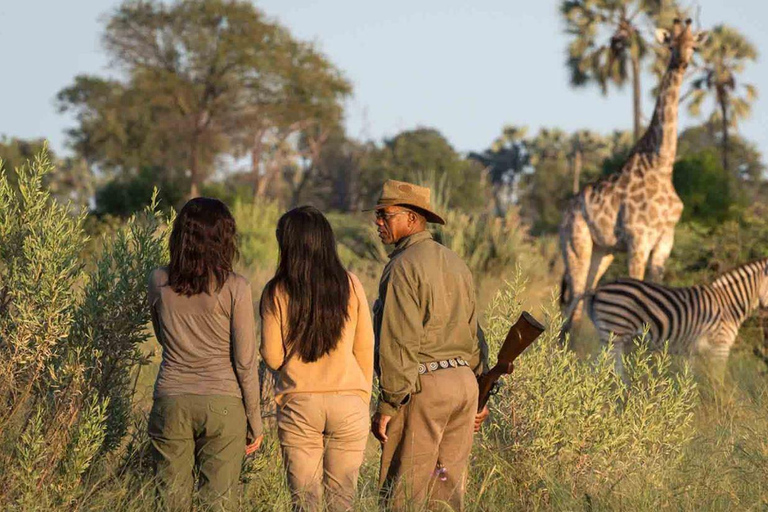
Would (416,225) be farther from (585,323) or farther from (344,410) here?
(585,323)

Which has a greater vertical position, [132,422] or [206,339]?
[206,339]

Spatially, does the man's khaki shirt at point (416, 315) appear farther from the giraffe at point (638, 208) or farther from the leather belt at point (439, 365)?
the giraffe at point (638, 208)

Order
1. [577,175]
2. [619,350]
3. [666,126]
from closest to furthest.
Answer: [619,350]
[666,126]
[577,175]

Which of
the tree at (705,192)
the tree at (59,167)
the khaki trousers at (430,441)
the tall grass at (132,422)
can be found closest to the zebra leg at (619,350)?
the tall grass at (132,422)

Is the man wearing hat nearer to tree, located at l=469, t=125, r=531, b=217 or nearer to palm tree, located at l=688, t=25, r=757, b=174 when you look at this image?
palm tree, located at l=688, t=25, r=757, b=174

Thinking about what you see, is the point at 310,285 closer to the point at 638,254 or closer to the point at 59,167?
the point at 638,254

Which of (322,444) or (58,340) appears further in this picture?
(58,340)

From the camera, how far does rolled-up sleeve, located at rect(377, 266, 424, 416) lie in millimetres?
5055

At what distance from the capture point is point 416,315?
511 cm

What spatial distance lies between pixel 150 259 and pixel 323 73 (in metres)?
35.8

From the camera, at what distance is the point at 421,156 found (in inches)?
1892

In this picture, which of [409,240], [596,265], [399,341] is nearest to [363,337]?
[399,341]

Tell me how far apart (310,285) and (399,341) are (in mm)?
457

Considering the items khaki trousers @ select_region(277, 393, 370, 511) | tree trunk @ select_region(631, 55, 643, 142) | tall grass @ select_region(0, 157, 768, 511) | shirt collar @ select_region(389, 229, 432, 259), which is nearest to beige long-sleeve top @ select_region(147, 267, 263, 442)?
khaki trousers @ select_region(277, 393, 370, 511)
